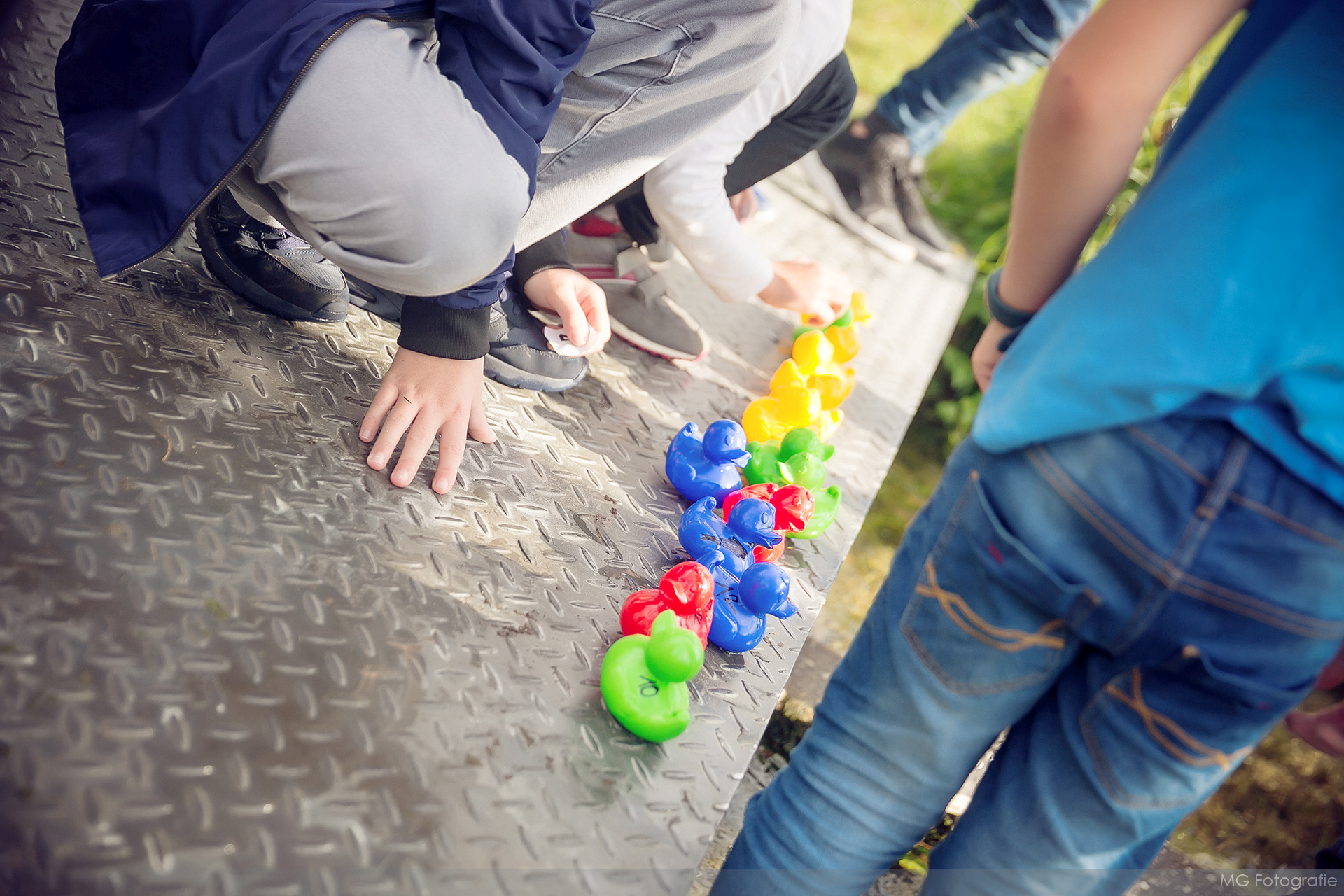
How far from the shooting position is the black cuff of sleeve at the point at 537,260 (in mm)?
1722

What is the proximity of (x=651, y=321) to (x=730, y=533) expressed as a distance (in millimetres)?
652

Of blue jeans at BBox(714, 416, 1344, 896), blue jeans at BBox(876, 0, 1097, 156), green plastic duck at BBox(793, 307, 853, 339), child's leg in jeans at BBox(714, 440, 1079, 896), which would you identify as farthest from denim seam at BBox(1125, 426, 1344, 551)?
blue jeans at BBox(876, 0, 1097, 156)

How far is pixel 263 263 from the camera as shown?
151cm

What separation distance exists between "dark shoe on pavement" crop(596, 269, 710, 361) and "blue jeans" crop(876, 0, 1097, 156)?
1415mm

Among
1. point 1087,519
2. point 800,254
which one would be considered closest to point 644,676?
point 1087,519

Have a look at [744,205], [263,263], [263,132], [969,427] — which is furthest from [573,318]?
[969,427]

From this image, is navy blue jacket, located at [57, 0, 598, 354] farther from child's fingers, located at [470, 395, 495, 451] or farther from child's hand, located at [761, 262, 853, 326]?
child's hand, located at [761, 262, 853, 326]

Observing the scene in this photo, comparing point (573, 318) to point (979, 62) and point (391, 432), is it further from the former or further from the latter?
point (979, 62)

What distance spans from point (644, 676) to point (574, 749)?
13 centimetres

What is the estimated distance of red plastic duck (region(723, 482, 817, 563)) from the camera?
157 cm

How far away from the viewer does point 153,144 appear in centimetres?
117

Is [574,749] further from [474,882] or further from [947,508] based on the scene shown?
[947,508]
